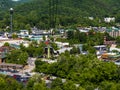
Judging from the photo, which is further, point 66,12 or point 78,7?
point 78,7

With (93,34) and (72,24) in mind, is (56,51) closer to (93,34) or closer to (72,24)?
(93,34)

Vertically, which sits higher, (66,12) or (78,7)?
(78,7)

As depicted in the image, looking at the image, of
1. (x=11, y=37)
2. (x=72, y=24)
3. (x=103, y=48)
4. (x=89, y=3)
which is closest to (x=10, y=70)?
(x=103, y=48)

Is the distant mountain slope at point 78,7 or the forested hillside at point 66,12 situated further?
the distant mountain slope at point 78,7

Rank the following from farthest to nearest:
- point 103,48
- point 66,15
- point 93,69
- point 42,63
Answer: point 66,15, point 103,48, point 42,63, point 93,69

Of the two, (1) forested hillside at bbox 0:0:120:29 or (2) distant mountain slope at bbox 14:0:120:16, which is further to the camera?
(2) distant mountain slope at bbox 14:0:120:16

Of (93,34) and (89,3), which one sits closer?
(93,34)

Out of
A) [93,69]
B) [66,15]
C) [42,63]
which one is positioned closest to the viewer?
[93,69]
